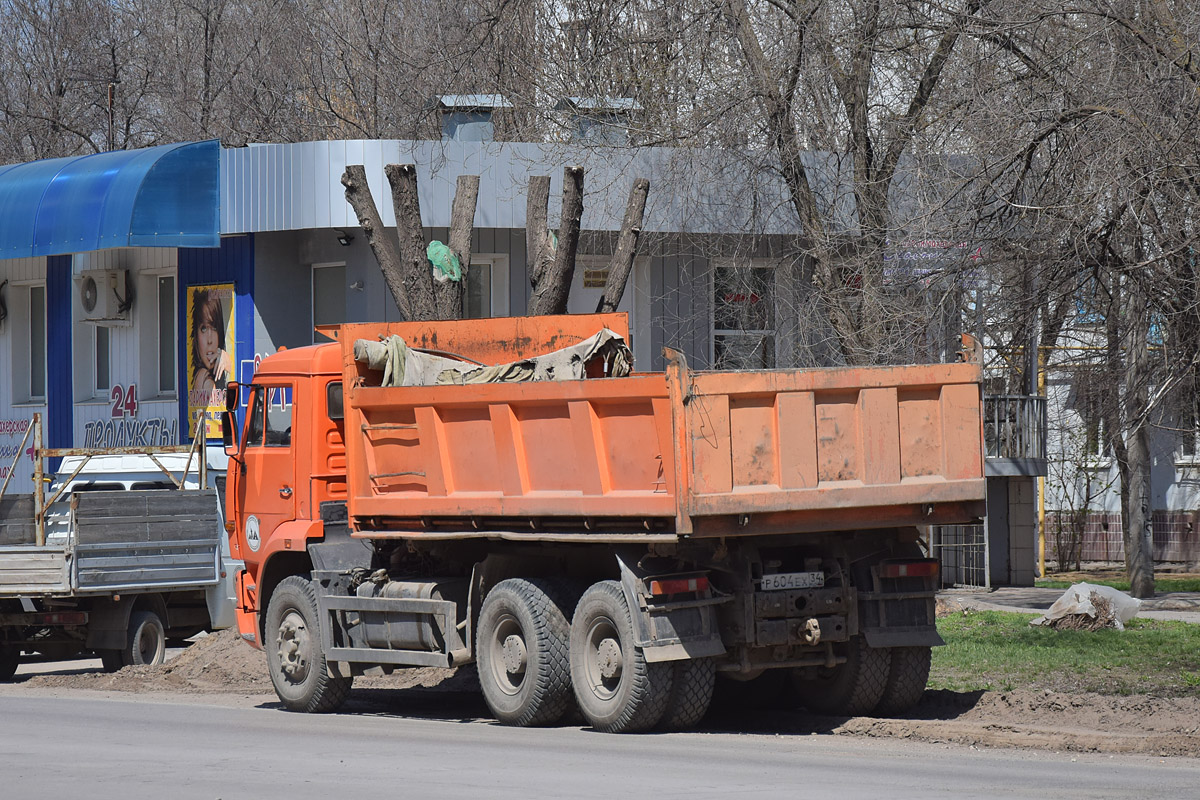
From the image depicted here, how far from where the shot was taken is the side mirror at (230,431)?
45.9 ft

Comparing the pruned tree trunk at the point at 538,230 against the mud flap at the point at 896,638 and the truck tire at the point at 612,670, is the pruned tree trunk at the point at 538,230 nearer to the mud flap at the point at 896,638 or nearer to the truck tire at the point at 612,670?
the truck tire at the point at 612,670

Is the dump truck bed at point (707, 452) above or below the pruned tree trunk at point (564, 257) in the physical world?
below

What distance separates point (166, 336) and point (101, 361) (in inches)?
76.6

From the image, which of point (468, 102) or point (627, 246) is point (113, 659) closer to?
point (627, 246)

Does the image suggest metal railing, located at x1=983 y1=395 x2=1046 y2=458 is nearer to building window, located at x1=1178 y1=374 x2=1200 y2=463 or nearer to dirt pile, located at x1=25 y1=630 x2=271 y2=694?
building window, located at x1=1178 y1=374 x2=1200 y2=463

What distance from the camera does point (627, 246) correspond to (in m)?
18.2

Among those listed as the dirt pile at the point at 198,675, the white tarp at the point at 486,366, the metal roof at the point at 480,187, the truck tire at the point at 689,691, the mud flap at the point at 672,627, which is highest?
the metal roof at the point at 480,187

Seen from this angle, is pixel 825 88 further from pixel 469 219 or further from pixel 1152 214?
pixel 1152 214

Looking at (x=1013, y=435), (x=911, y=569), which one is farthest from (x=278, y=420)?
(x=1013, y=435)

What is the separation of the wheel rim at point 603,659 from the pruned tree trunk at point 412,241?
23.2 ft

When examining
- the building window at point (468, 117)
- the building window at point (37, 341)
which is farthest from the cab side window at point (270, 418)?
the building window at point (37, 341)

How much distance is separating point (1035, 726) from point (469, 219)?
9.23 meters

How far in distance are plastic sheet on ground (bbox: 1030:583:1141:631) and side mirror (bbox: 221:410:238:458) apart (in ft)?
26.7

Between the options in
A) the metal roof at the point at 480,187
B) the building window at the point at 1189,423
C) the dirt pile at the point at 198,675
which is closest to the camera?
the dirt pile at the point at 198,675
